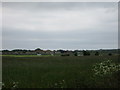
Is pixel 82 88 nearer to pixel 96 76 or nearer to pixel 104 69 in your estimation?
pixel 96 76

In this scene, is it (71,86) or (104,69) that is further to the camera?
(104,69)

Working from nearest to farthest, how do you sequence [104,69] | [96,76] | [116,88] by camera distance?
[116,88], [96,76], [104,69]

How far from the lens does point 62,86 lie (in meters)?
9.38

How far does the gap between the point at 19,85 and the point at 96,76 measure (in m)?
4.21

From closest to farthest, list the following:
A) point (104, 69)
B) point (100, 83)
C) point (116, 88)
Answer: point (116, 88) < point (100, 83) < point (104, 69)

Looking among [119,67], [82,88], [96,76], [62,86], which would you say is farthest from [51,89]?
Result: [119,67]

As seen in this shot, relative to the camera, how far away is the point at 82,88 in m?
9.03

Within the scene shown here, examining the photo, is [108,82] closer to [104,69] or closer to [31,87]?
[104,69]

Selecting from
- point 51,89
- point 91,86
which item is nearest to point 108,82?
point 91,86

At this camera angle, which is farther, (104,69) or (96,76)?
(104,69)

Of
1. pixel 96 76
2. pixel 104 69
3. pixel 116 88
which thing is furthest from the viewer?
pixel 104 69

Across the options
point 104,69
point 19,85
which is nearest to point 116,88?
point 104,69

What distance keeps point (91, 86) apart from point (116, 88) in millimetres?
1094

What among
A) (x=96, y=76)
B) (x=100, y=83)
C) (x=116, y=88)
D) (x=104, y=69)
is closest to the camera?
(x=116, y=88)
